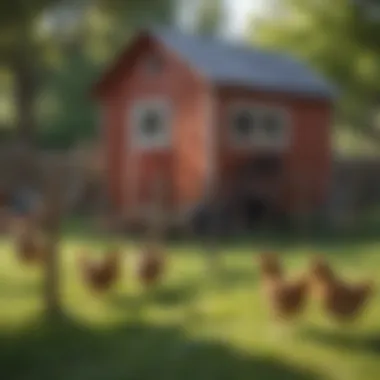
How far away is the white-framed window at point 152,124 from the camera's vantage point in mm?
1391

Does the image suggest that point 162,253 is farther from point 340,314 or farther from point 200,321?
point 340,314

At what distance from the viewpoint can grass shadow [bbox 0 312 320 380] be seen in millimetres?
1264

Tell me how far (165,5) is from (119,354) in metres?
0.59

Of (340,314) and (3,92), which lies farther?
(3,92)

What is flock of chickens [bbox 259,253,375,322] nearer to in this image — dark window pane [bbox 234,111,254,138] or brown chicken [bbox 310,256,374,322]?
brown chicken [bbox 310,256,374,322]

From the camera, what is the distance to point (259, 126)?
1379mm

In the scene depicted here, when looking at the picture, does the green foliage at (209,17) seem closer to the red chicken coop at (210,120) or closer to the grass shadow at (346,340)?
the red chicken coop at (210,120)

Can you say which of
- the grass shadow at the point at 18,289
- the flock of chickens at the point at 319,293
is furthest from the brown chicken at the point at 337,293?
the grass shadow at the point at 18,289

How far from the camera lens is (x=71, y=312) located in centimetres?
136

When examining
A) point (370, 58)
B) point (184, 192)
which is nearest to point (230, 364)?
point (184, 192)

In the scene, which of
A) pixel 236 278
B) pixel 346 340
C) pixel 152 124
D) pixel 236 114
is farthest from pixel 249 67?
pixel 346 340

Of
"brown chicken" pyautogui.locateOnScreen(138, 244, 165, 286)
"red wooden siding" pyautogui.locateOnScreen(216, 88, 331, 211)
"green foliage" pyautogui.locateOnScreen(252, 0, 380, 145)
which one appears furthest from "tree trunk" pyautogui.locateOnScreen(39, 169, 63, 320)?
"green foliage" pyautogui.locateOnScreen(252, 0, 380, 145)

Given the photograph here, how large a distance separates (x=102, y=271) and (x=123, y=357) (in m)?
0.15

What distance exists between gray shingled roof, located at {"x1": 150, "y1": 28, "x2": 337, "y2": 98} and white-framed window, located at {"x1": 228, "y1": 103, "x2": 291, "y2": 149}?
0.13 feet
